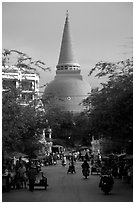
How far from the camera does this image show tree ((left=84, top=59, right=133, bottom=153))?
18.9 m

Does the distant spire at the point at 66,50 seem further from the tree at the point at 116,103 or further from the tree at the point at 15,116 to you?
the tree at the point at 116,103

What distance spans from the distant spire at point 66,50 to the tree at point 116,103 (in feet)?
325

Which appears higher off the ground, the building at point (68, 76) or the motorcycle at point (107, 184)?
the building at point (68, 76)

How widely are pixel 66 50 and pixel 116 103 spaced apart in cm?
10393

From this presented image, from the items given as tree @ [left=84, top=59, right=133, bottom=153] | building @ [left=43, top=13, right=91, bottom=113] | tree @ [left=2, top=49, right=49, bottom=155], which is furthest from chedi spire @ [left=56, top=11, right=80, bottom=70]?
tree @ [left=84, top=59, right=133, bottom=153]

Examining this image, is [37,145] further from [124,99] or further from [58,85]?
[58,85]

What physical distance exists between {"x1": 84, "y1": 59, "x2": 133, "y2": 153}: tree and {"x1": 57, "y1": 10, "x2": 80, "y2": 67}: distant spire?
9908 cm

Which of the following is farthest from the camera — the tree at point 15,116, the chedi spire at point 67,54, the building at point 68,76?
the chedi spire at point 67,54

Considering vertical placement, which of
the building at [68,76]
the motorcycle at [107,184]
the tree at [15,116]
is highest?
the building at [68,76]

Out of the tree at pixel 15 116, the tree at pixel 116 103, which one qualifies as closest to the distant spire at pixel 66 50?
the tree at pixel 15 116

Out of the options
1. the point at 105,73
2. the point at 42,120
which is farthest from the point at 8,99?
the point at 42,120

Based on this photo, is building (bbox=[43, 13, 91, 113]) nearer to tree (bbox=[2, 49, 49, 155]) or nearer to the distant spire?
the distant spire

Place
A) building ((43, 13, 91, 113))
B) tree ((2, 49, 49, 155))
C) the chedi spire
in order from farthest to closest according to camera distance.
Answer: the chedi spire → building ((43, 13, 91, 113)) → tree ((2, 49, 49, 155))

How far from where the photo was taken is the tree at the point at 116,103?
61.9 ft
